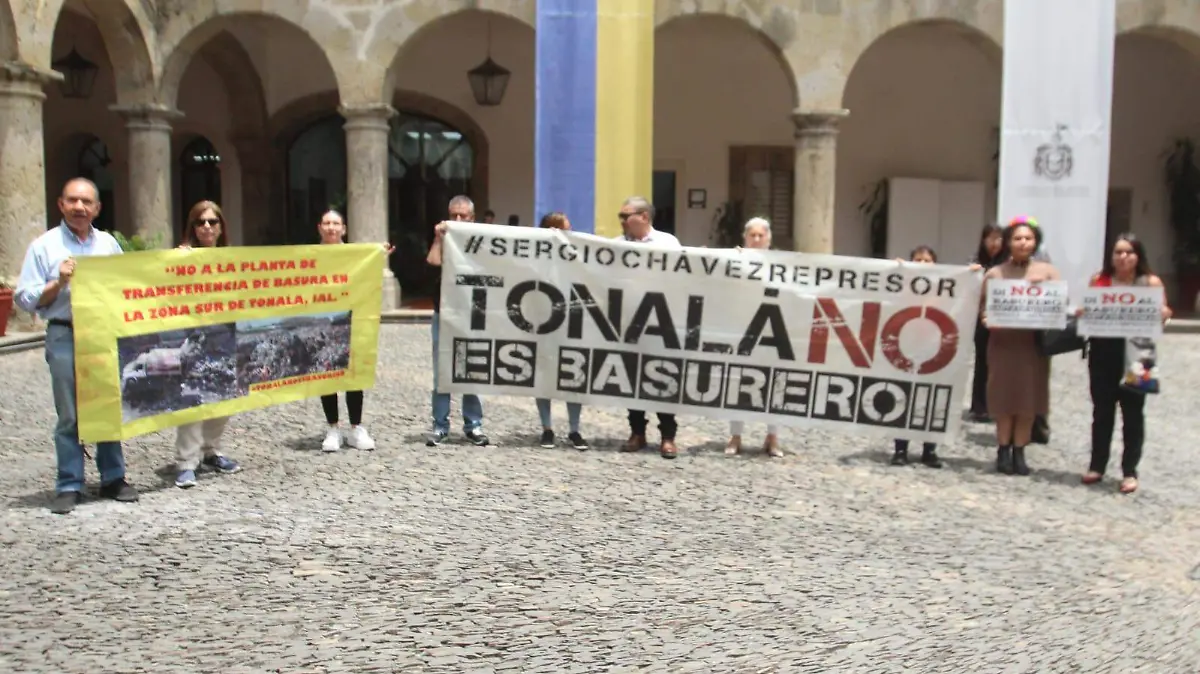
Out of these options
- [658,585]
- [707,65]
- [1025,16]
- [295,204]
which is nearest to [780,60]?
[707,65]

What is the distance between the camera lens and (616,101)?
10625 millimetres

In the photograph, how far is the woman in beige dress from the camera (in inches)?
240

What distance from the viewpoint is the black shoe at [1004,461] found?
20.7 ft

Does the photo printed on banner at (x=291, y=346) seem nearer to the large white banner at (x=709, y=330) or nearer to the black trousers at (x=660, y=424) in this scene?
the large white banner at (x=709, y=330)

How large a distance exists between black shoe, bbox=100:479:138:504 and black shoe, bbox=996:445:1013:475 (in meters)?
4.61

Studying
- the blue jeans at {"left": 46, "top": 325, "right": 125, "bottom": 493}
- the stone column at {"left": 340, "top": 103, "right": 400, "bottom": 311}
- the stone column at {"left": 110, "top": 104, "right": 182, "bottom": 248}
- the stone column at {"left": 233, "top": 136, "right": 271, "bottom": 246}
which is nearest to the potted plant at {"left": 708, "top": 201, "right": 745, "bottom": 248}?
the stone column at {"left": 340, "top": 103, "right": 400, "bottom": 311}

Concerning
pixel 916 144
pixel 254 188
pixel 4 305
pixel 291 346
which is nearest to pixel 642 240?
pixel 291 346

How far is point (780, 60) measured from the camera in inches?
544

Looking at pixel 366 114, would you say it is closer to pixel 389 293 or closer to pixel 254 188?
pixel 389 293

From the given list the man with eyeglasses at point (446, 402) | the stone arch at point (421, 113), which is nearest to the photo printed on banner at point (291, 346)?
the man with eyeglasses at point (446, 402)

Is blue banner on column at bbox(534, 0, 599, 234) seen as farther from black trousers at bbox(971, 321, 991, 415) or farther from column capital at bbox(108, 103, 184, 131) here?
column capital at bbox(108, 103, 184, 131)

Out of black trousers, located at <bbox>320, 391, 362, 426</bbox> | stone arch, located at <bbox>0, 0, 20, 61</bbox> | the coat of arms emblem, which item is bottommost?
black trousers, located at <bbox>320, 391, 362, 426</bbox>

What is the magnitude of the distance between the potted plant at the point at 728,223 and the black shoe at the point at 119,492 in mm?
12524

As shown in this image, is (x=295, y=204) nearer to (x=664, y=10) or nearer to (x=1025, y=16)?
(x=664, y=10)
